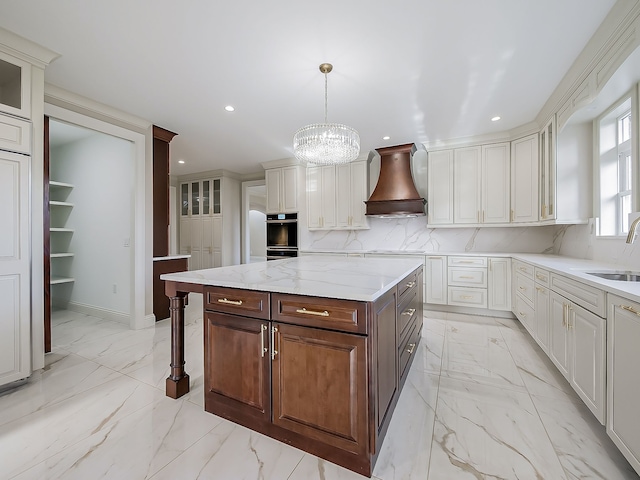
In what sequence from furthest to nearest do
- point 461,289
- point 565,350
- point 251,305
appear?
point 461,289 < point 565,350 < point 251,305

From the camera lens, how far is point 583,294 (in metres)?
1.66

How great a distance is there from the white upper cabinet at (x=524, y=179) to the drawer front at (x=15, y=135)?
512cm

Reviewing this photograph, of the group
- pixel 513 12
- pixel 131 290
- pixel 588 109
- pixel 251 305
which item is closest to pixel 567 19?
pixel 513 12

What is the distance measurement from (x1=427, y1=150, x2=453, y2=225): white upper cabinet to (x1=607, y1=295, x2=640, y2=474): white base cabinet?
2963mm

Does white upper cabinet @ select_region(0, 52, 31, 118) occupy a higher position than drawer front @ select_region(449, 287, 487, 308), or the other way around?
white upper cabinet @ select_region(0, 52, 31, 118)

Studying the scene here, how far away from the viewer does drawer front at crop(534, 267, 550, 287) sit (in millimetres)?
2346

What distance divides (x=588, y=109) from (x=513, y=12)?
1.40 metres

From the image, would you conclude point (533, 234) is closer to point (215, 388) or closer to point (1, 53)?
point (215, 388)

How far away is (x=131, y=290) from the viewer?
3424 mm

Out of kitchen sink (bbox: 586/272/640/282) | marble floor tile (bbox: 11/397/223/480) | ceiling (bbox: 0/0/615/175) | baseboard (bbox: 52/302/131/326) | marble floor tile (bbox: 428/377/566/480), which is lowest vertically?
marble floor tile (bbox: 428/377/566/480)

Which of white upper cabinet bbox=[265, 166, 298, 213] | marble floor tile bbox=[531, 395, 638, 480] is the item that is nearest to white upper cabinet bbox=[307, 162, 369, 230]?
white upper cabinet bbox=[265, 166, 298, 213]

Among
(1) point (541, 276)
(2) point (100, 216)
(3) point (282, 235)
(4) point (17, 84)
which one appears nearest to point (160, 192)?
(2) point (100, 216)

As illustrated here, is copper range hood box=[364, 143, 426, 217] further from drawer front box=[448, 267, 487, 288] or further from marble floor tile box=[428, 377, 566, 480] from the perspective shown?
marble floor tile box=[428, 377, 566, 480]

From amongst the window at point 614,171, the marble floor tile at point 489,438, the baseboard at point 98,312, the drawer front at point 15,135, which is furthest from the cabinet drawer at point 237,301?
the window at point 614,171
